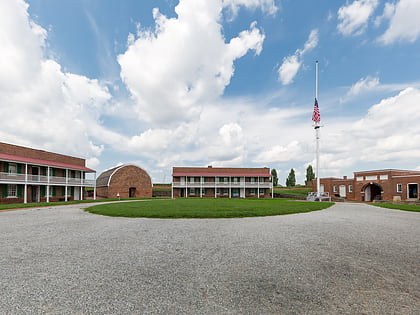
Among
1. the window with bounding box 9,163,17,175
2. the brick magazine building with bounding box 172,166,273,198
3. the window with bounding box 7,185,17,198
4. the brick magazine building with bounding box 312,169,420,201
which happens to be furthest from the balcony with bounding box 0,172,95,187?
the brick magazine building with bounding box 312,169,420,201

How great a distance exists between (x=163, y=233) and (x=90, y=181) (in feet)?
98.1

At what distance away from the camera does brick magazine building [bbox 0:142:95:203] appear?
23.2 metres

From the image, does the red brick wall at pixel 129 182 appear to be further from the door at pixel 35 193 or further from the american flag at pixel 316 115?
the american flag at pixel 316 115

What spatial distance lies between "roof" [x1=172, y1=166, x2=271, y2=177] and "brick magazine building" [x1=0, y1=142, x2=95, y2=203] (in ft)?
50.6

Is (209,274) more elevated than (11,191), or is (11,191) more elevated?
(11,191)

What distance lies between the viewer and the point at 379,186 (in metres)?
35.0

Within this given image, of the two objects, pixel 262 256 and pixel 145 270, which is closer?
pixel 145 270

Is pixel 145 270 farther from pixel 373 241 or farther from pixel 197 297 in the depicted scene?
pixel 373 241

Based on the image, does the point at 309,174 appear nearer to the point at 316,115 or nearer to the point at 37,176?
the point at 316,115

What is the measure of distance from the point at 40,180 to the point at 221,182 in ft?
87.1

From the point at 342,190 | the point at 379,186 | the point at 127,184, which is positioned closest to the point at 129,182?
the point at 127,184

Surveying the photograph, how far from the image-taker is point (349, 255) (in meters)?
5.32

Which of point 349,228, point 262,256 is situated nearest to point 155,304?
point 262,256

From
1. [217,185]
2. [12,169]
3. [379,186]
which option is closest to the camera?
[12,169]
